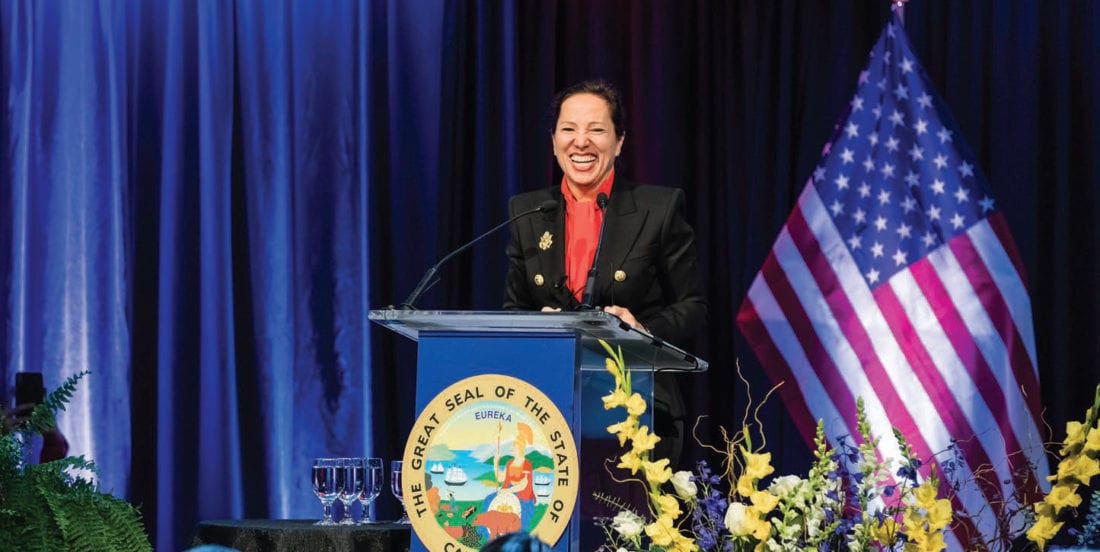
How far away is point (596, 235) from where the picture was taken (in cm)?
319

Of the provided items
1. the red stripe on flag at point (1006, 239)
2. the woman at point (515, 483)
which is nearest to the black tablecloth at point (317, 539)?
the woman at point (515, 483)

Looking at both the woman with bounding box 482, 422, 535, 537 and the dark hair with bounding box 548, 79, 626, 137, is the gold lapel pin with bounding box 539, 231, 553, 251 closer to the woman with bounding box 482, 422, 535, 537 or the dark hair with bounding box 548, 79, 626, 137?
the dark hair with bounding box 548, 79, 626, 137

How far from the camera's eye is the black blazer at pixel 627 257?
3.10 meters

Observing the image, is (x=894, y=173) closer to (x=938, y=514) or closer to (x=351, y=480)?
(x=351, y=480)

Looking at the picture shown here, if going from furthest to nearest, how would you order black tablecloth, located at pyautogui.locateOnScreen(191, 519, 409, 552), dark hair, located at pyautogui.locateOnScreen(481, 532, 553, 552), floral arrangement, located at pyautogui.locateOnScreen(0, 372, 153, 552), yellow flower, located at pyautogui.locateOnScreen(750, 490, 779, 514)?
black tablecloth, located at pyautogui.locateOnScreen(191, 519, 409, 552)
floral arrangement, located at pyautogui.locateOnScreen(0, 372, 153, 552)
yellow flower, located at pyautogui.locateOnScreen(750, 490, 779, 514)
dark hair, located at pyautogui.locateOnScreen(481, 532, 553, 552)

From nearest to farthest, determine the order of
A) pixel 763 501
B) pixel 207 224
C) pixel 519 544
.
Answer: pixel 519 544
pixel 763 501
pixel 207 224

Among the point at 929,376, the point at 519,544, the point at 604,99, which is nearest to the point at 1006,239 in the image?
the point at 929,376

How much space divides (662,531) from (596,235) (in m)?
1.81

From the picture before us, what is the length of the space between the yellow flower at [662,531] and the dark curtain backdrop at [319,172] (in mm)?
3312

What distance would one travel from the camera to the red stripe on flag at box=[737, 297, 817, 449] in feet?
15.6

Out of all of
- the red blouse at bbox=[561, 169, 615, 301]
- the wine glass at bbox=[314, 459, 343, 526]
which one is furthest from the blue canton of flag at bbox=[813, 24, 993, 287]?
the wine glass at bbox=[314, 459, 343, 526]

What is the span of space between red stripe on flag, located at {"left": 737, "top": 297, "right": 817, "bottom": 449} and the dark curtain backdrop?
0.14ft

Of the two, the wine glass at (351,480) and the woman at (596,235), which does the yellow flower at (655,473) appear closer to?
the woman at (596,235)

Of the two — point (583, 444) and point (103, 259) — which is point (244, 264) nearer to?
point (103, 259)
